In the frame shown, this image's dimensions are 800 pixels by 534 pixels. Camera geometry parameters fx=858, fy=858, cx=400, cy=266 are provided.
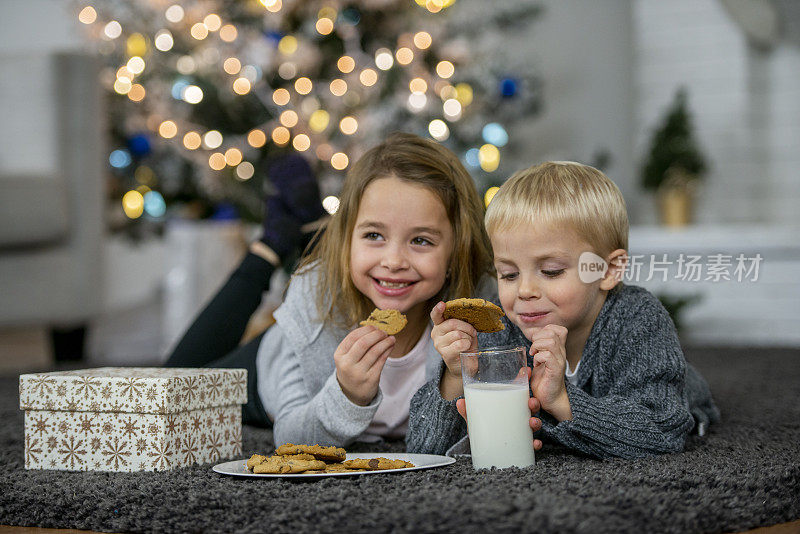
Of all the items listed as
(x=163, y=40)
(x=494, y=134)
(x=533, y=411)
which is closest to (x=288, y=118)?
(x=163, y=40)

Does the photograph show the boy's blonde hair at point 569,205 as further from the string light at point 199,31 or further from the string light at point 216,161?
the string light at point 199,31

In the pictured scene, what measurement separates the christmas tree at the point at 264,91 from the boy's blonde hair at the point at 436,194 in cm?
162

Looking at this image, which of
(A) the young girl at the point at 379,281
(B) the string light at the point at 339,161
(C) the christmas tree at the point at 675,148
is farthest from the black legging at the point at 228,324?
(C) the christmas tree at the point at 675,148

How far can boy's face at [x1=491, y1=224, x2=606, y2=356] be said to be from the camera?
1196 millimetres

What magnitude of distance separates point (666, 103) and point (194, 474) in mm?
3126

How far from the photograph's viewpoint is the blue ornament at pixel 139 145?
3090 millimetres

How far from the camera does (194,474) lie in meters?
1.13

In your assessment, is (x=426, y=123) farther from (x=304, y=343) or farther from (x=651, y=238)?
(x=304, y=343)

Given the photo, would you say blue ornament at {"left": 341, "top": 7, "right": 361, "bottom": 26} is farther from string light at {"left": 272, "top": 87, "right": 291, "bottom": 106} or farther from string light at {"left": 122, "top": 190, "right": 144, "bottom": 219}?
string light at {"left": 122, "top": 190, "right": 144, "bottom": 219}

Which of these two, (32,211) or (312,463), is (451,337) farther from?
(32,211)

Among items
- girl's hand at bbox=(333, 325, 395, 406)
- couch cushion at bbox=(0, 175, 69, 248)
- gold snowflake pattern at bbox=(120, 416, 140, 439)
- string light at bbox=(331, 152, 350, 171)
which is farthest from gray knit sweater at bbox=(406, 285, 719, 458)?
string light at bbox=(331, 152, 350, 171)

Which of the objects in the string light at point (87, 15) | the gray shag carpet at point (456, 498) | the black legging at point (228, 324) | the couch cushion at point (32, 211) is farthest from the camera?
the string light at point (87, 15)

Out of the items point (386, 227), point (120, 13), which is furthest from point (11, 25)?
point (386, 227)

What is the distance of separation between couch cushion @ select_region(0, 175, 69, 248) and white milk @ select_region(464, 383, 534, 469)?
180 centimetres
